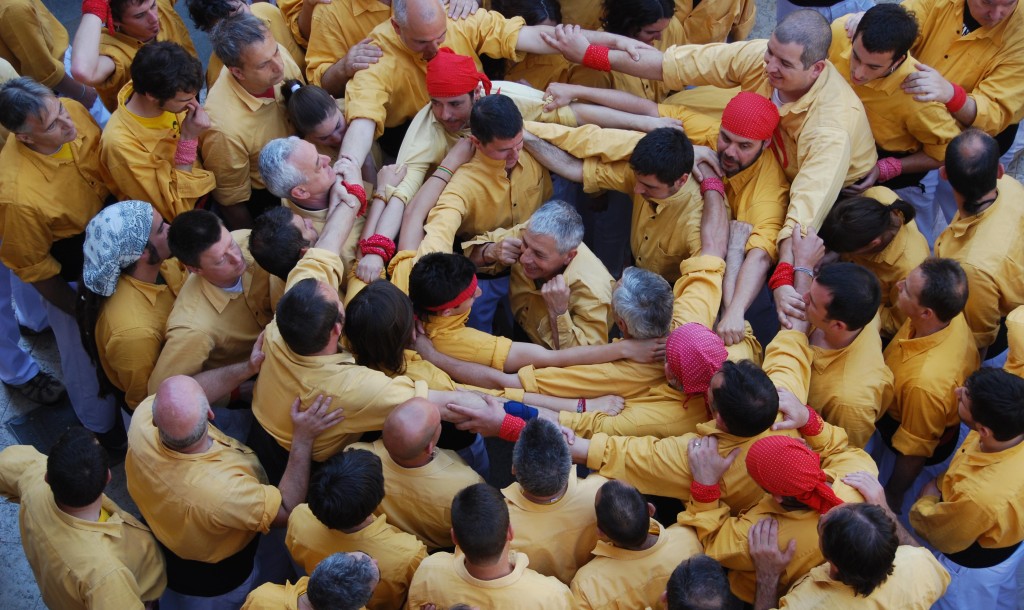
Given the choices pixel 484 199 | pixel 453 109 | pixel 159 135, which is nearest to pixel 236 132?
pixel 159 135

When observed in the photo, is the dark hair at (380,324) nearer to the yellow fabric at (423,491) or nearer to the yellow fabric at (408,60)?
the yellow fabric at (423,491)

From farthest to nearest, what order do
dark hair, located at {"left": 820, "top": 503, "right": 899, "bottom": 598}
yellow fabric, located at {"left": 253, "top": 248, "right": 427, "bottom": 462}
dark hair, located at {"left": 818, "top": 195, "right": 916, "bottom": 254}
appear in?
dark hair, located at {"left": 818, "top": 195, "right": 916, "bottom": 254} → yellow fabric, located at {"left": 253, "top": 248, "right": 427, "bottom": 462} → dark hair, located at {"left": 820, "top": 503, "right": 899, "bottom": 598}

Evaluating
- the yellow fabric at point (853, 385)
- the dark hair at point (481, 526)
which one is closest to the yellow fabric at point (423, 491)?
the dark hair at point (481, 526)

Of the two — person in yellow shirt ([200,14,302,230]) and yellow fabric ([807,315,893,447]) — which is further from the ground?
person in yellow shirt ([200,14,302,230])

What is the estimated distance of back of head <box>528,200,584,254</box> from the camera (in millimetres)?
4840

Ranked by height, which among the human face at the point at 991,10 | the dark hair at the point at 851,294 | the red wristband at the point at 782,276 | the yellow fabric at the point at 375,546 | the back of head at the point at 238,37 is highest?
the human face at the point at 991,10

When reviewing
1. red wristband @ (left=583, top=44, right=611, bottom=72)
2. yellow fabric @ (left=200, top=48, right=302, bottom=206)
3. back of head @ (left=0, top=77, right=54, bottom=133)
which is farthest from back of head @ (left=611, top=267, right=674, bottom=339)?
back of head @ (left=0, top=77, right=54, bottom=133)

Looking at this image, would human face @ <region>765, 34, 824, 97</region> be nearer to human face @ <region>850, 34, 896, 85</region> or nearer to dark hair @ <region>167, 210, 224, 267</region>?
human face @ <region>850, 34, 896, 85</region>

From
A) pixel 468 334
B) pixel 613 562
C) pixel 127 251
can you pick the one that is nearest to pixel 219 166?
pixel 127 251

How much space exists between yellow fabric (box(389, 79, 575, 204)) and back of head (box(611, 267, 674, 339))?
155 centimetres

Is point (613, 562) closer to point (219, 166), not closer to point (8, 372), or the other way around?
point (219, 166)

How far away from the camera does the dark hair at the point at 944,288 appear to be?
173 inches

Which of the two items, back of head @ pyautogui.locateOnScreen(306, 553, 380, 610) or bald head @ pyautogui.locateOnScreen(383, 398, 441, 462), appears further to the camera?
bald head @ pyautogui.locateOnScreen(383, 398, 441, 462)

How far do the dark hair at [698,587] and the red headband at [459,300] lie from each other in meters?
1.77
